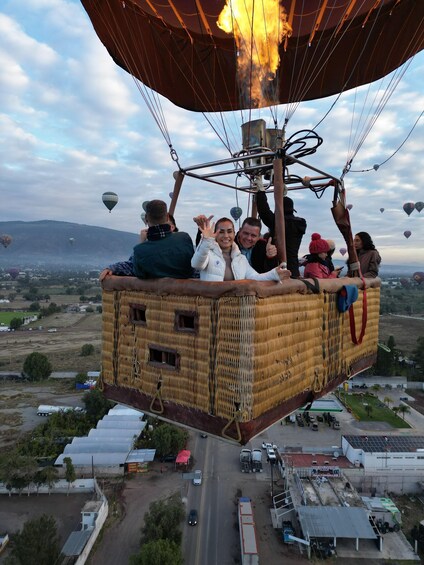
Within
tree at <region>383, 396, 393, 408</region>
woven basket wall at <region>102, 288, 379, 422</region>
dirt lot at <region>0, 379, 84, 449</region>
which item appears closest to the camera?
woven basket wall at <region>102, 288, 379, 422</region>

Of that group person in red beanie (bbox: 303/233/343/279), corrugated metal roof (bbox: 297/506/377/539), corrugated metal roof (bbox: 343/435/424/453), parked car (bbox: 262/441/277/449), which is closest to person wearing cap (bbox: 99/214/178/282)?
person in red beanie (bbox: 303/233/343/279)

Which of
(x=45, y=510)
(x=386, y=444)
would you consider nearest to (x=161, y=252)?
(x=45, y=510)

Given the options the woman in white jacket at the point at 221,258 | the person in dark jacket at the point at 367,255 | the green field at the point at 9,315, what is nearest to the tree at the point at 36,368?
the green field at the point at 9,315

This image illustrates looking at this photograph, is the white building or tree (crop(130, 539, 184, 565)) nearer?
tree (crop(130, 539, 184, 565))

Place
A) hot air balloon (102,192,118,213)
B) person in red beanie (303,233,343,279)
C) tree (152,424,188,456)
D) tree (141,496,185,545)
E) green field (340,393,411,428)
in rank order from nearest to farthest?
person in red beanie (303,233,343,279)
tree (141,496,185,545)
tree (152,424,188,456)
green field (340,393,411,428)
hot air balloon (102,192,118,213)

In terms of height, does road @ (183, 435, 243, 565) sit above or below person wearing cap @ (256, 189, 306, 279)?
below

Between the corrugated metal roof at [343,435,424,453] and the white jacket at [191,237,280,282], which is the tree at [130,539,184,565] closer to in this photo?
the corrugated metal roof at [343,435,424,453]

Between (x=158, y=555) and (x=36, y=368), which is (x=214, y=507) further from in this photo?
(x=36, y=368)

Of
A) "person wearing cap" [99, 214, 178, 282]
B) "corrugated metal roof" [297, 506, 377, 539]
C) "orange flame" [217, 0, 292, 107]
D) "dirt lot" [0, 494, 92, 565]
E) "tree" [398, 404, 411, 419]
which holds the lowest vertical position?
"dirt lot" [0, 494, 92, 565]
